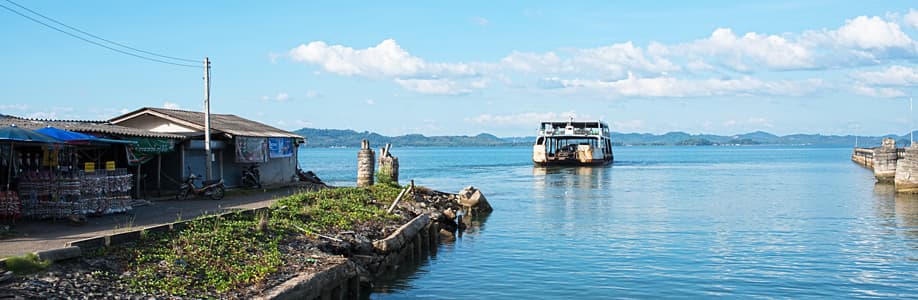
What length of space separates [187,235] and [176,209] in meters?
6.76

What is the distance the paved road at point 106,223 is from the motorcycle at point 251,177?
484 centimetres

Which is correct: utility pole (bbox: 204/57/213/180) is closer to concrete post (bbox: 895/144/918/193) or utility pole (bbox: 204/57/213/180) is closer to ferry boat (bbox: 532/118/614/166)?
concrete post (bbox: 895/144/918/193)

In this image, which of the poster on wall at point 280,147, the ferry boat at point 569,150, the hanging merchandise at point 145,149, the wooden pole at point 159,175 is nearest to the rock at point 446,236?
→ the wooden pole at point 159,175

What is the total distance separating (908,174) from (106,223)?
37763 millimetres

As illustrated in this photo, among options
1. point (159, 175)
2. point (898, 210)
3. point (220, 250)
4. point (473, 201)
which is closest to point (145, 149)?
point (159, 175)

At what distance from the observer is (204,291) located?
11180 mm

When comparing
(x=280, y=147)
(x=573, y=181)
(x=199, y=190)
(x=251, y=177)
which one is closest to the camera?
(x=199, y=190)

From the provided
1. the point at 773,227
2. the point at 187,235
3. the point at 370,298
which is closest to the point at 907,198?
the point at 773,227

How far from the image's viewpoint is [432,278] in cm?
1794

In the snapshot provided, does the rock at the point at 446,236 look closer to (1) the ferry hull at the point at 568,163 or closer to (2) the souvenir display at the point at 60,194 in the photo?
(2) the souvenir display at the point at 60,194

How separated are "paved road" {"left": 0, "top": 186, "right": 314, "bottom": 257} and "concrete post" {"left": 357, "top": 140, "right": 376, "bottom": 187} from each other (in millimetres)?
7113

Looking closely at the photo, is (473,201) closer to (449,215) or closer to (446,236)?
(449,215)

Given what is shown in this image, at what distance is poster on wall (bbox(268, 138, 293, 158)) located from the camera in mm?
31562

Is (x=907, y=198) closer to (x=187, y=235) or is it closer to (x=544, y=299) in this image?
(x=544, y=299)
